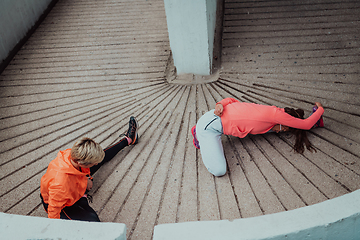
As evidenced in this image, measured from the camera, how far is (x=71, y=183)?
2.03m

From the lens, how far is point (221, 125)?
2.44 metres

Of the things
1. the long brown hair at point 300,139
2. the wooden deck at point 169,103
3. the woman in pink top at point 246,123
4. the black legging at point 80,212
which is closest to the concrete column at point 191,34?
the wooden deck at point 169,103

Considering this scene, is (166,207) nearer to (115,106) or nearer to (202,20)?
(115,106)

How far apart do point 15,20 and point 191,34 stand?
2858 millimetres

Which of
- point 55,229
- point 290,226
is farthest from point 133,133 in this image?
point 290,226

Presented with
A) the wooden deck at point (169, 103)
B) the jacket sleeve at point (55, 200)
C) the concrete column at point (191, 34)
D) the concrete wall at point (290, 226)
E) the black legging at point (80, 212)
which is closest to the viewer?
the concrete wall at point (290, 226)

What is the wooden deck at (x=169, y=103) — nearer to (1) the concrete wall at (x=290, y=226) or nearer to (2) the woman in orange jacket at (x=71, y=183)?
(2) the woman in orange jacket at (x=71, y=183)

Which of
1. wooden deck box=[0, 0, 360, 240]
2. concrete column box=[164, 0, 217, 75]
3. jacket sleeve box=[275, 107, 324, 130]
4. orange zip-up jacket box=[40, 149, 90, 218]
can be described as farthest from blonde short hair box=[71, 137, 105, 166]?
concrete column box=[164, 0, 217, 75]

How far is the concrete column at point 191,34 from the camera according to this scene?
3.11 metres

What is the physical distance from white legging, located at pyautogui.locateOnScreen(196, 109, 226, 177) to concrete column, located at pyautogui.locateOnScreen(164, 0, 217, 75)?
122 centimetres

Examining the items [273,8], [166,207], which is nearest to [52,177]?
[166,207]

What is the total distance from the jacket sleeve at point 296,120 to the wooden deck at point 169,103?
19cm

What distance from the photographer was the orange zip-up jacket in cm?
193

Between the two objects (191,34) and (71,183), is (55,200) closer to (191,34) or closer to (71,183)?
(71,183)
